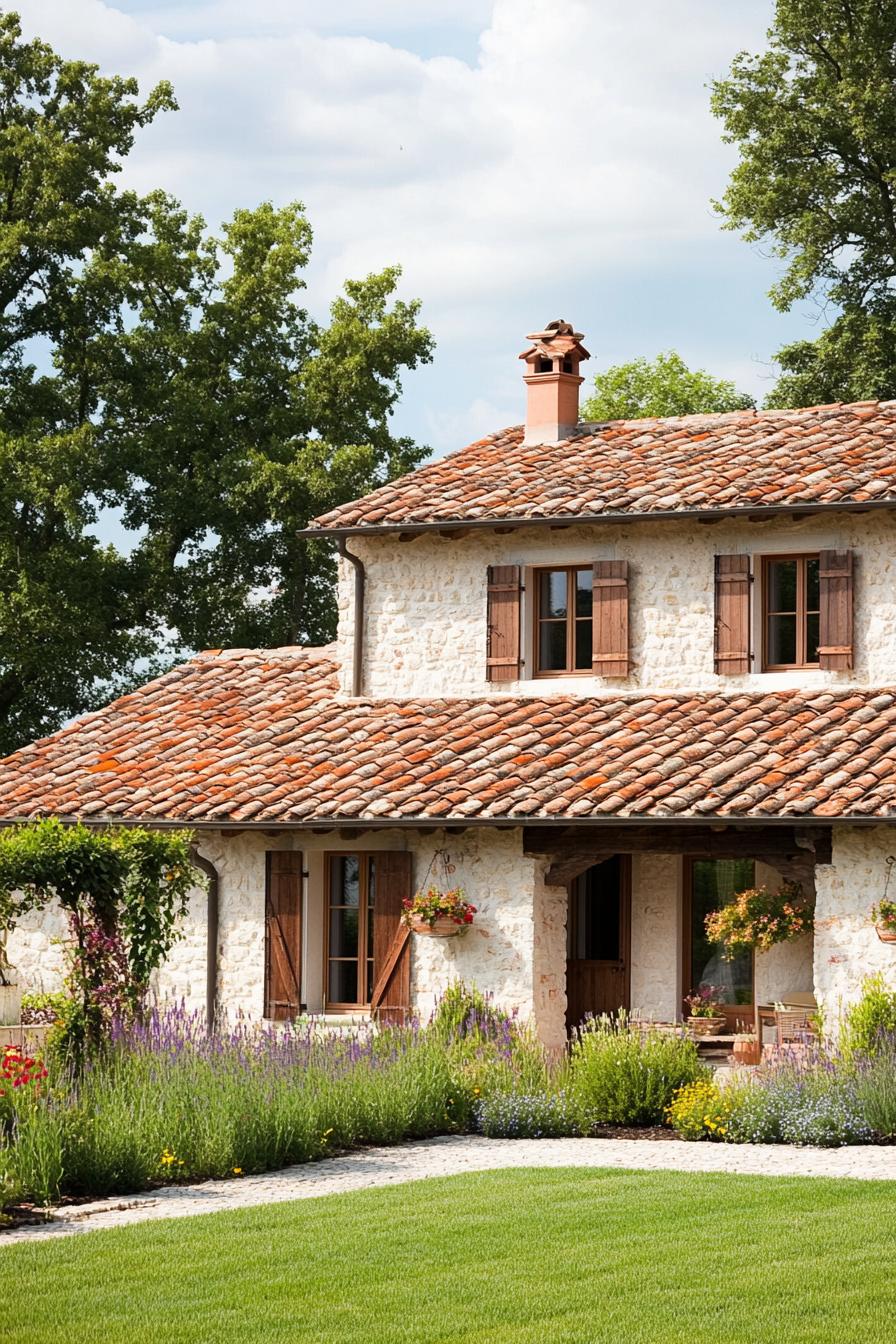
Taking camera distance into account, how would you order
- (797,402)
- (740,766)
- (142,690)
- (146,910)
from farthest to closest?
(797,402) < (142,690) < (740,766) < (146,910)

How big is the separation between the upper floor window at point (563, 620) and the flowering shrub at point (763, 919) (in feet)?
10.3

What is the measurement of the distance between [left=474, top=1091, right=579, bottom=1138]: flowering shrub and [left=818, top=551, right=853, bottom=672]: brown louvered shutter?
570 centimetres

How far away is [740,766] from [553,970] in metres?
2.70

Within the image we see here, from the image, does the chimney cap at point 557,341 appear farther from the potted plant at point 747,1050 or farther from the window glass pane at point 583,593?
the potted plant at point 747,1050

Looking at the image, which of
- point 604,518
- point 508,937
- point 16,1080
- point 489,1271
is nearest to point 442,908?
point 508,937

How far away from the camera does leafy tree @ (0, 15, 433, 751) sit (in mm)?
31922

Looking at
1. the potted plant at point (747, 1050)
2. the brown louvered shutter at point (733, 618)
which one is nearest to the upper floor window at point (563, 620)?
the brown louvered shutter at point (733, 618)

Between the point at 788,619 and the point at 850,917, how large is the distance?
390 centimetres

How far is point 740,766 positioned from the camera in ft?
57.8

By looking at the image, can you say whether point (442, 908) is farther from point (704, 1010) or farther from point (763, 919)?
point (704, 1010)

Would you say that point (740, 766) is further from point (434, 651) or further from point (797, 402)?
point (797, 402)

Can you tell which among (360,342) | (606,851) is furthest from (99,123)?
(606,851)

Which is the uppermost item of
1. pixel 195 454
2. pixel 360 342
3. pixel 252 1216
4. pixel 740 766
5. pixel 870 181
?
pixel 870 181

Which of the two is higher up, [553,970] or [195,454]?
[195,454]
